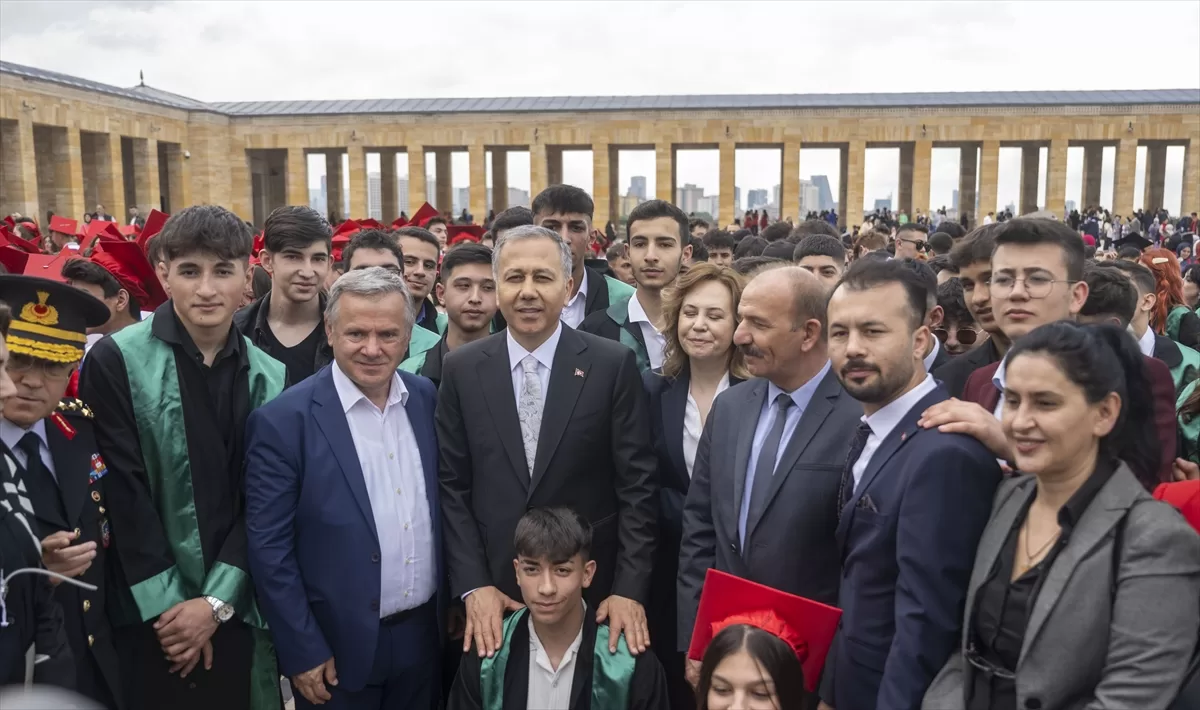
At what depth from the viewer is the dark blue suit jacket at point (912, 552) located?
9.02ft

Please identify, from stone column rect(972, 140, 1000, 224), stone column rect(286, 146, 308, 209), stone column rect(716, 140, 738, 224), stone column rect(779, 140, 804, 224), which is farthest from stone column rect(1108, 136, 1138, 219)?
stone column rect(286, 146, 308, 209)

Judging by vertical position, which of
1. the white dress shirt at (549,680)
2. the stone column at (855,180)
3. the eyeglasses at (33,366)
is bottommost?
the white dress shirt at (549,680)

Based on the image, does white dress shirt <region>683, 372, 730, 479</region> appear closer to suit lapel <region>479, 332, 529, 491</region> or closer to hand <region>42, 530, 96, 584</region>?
suit lapel <region>479, 332, 529, 491</region>

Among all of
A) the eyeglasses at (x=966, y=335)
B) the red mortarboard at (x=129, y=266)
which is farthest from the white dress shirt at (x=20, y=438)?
the eyeglasses at (x=966, y=335)

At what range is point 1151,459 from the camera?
2.62m

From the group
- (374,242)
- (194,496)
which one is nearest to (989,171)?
(374,242)

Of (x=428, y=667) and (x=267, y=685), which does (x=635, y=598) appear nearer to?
(x=428, y=667)

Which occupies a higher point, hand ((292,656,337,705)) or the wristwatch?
the wristwatch

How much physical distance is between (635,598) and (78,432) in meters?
2.28

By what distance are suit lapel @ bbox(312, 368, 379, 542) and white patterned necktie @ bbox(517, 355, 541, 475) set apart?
0.68 m

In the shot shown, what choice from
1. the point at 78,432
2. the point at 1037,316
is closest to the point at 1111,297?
the point at 1037,316

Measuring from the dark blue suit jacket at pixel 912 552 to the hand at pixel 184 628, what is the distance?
2.54 metres

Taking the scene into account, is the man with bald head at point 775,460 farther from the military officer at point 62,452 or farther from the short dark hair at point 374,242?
the short dark hair at point 374,242

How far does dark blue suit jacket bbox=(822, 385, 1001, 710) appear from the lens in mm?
2750
